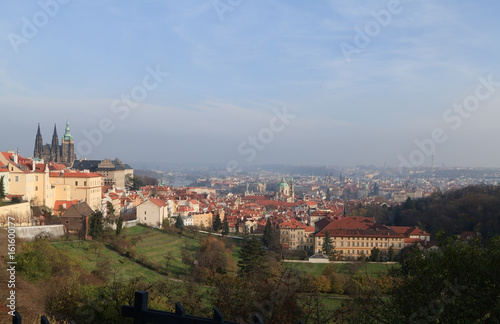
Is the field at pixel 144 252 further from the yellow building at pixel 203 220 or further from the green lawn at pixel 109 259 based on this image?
the yellow building at pixel 203 220

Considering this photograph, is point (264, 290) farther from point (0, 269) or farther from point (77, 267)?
point (77, 267)

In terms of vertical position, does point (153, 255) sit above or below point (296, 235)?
above

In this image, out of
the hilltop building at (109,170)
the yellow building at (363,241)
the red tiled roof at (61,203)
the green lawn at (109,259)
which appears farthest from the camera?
the hilltop building at (109,170)

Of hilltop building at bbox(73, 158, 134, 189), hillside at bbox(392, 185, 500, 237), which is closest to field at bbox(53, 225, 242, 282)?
hilltop building at bbox(73, 158, 134, 189)

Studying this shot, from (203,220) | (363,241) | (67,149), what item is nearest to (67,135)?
(67,149)

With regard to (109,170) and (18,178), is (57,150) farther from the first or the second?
(18,178)

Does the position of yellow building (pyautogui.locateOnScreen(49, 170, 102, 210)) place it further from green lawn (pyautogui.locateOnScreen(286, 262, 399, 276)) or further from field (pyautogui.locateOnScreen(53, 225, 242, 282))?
green lawn (pyautogui.locateOnScreen(286, 262, 399, 276))

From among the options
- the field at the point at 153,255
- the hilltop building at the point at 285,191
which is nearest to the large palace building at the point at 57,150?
the field at the point at 153,255

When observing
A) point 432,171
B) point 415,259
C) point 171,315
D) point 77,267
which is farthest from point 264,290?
point 432,171
